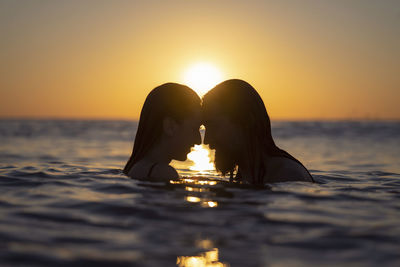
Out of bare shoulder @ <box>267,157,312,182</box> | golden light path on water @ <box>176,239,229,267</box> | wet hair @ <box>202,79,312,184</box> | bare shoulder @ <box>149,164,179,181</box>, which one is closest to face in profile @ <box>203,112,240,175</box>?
wet hair @ <box>202,79,312,184</box>

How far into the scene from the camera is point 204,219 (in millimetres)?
3652

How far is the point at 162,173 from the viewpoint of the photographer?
553 centimetres

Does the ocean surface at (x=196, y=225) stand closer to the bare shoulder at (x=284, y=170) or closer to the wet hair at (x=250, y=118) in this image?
the bare shoulder at (x=284, y=170)

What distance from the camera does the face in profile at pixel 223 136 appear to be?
18.6 feet

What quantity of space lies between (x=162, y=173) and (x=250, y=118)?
58.5 inches

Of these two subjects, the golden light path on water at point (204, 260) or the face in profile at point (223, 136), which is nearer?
the golden light path on water at point (204, 260)

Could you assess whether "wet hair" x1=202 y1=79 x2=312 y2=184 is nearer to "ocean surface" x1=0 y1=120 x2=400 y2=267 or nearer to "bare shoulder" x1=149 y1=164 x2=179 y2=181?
"ocean surface" x1=0 y1=120 x2=400 y2=267

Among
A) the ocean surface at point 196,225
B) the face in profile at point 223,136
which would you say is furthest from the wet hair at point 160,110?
the ocean surface at point 196,225

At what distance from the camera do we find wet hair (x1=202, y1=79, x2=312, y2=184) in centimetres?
546

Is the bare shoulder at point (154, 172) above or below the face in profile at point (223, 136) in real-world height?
below

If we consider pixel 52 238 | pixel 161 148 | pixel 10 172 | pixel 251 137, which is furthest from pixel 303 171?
pixel 10 172

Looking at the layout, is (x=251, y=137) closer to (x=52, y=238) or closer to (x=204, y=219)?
(x=204, y=219)

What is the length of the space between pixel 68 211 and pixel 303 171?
11.0ft

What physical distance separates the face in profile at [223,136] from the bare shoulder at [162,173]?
0.78 meters
